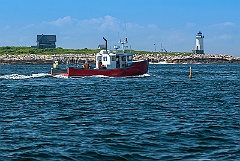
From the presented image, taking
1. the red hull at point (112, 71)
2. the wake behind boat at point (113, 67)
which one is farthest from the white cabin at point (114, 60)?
the red hull at point (112, 71)

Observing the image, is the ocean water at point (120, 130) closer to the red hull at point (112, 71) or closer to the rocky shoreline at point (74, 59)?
the red hull at point (112, 71)

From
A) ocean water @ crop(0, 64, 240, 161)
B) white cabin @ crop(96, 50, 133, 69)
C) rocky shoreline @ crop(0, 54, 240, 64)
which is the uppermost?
white cabin @ crop(96, 50, 133, 69)

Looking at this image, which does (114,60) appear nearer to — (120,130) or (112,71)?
(112,71)

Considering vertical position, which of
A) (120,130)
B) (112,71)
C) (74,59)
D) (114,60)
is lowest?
(74,59)

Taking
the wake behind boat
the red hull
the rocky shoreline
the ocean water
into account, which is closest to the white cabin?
the wake behind boat

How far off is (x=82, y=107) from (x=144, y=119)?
629cm

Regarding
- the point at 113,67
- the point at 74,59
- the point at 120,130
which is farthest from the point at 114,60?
the point at 74,59

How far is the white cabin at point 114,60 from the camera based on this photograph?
196 ft

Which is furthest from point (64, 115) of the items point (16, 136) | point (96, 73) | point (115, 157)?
point (96, 73)

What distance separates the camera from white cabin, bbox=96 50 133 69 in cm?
5975

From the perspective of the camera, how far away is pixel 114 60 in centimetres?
5975

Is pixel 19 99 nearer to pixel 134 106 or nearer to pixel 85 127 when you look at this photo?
pixel 134 106

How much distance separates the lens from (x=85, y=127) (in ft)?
67.2

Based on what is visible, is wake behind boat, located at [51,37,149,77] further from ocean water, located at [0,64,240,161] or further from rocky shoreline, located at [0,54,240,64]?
rocky shoreline, located at [0,54,240,64]
